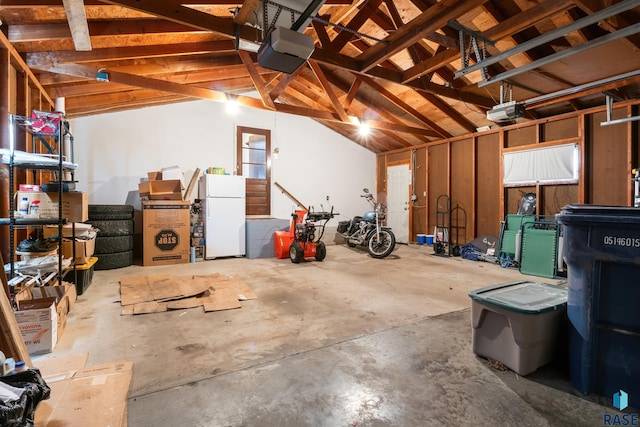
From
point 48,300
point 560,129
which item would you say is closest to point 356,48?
point 560,129

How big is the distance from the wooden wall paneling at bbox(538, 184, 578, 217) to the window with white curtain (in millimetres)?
138

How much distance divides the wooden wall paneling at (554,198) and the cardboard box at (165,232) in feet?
19.9

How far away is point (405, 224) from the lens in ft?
25.9

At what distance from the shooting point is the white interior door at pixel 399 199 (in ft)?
25.7

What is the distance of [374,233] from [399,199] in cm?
259

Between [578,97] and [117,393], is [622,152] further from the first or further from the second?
[117,393]

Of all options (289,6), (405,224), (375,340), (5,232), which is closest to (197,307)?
(375,340)

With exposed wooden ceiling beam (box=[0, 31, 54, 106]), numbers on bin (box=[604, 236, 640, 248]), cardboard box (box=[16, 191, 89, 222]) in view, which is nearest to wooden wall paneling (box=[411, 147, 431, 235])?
numbers on bin (box=[604, 236, 640, 248])

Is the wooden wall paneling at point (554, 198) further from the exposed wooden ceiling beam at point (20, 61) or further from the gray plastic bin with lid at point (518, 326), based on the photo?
the exposed wooden ceiling beam at point (20, 61)

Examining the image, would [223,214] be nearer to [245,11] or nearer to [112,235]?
[112,235]

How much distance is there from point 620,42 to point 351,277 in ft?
12.8

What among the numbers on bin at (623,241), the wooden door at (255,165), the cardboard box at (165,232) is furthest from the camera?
the wooden door at (255,165)

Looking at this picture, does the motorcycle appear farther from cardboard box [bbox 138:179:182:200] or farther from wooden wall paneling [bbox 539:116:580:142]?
cardboard box [bbox 138:179:182:200]

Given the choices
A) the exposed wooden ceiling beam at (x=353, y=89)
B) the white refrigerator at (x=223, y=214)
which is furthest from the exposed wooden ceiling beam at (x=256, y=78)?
the white refrigerator at (x=223, y=214)
